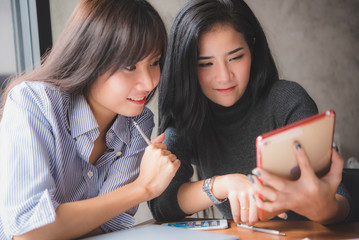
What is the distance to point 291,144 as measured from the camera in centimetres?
78

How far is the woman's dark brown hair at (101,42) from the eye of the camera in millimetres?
1079

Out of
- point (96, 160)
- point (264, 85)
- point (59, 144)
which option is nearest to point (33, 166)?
point (59, 144)

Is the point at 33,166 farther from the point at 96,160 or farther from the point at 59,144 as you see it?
the point at 96,160

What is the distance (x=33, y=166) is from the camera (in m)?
0.92

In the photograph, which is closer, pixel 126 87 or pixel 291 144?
pixel 291 144

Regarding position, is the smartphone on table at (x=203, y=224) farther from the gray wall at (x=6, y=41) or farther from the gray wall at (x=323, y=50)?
the gray wall at (x=323, y=50)

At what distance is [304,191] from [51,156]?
2.06ft

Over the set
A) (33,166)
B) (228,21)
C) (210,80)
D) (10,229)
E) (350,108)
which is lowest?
Answer: (350,108)

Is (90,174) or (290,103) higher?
(290,103)

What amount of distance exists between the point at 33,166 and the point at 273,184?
54 centimetres

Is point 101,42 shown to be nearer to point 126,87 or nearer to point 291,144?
point 126,87

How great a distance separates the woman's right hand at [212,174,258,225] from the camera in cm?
98

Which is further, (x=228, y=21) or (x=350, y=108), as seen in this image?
(x=350, y=108)

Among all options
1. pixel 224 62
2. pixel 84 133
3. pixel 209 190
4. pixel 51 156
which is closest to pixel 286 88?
pixel 224 62
